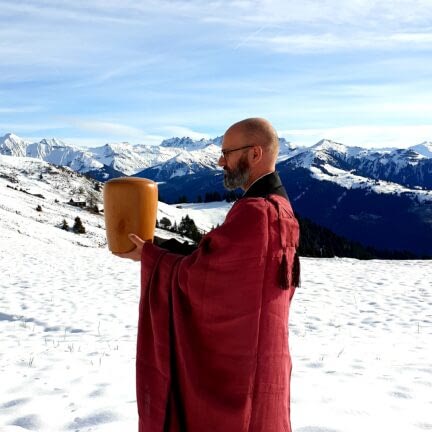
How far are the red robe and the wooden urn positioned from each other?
15 centimetres

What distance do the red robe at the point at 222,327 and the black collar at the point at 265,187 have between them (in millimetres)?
89

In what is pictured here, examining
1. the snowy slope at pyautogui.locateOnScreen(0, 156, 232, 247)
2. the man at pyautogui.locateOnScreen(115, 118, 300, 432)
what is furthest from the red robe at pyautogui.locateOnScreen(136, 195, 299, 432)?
the snowy slope at pyautogui.locateOnScreen(0, 156, 232, 247)

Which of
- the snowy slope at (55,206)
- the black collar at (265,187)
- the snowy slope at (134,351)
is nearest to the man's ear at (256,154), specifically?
the black collar at (265,187)

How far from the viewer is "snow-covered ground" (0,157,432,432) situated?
5473 millimetres

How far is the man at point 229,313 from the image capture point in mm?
3082

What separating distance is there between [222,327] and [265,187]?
988 millimetres

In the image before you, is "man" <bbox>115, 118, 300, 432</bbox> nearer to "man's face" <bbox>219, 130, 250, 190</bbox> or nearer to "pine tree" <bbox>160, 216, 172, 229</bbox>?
"man's face" <bbox>219, 130, 250, 190</bbox>

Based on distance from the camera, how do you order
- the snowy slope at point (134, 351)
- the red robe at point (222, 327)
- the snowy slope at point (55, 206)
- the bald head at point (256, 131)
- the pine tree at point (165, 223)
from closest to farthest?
the red robe at point (222, 327), the bald head at point (256, 131), the snowy slope at point (134, 351), the snowy slope at point (55, 206), the pine tree at point (165, 223)

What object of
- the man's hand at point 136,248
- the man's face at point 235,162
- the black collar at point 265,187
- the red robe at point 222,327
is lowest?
the red robe at point 222,327

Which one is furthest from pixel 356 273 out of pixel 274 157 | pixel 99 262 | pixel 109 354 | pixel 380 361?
pixel 274 157

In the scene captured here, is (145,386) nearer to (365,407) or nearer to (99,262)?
(365,407)

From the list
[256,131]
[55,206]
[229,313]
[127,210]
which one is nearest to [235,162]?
[256,131]

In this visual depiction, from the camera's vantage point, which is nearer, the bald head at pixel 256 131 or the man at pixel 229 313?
the man at pixel 229 313

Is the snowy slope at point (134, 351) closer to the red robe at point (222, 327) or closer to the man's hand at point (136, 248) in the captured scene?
the red robe at point (222, 327)
